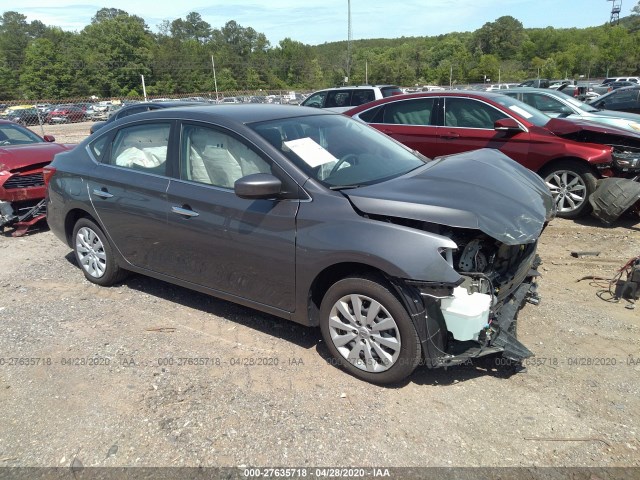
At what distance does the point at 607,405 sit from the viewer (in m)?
2.96

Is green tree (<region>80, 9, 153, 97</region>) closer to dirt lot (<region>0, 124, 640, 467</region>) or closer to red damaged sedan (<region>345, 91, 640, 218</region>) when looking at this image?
red damaged sedan (<region>345, 91, 640, 218</region>)

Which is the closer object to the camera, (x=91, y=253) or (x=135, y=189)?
A: (x=135, y=189)

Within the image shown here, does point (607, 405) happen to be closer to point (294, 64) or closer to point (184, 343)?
point (184, 343)

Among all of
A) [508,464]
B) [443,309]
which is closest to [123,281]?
[443,309]

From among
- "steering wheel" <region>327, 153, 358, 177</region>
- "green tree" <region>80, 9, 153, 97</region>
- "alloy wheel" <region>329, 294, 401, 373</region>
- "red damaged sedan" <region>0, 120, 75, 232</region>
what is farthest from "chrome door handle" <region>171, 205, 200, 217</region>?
"green tree" <region>80, 9, 153, 97</region>

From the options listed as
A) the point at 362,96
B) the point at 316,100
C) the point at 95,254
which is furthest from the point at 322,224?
the point at 316,100

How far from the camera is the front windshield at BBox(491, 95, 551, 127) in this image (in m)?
7.08

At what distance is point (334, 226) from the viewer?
10.3 feet

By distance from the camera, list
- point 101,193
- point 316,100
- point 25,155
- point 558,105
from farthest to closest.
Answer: point 316,100 < point 558,105 < point 25,155 < point 101,193

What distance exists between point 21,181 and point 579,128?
7687mm

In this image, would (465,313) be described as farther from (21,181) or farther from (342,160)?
(21,181)

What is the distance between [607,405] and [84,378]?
3422 mm

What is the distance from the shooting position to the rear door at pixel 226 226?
3.42 m

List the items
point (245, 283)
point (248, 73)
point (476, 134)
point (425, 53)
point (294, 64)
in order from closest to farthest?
point (245, 283), point (476, 134), point (248, 73), point (294, 64), point (425, 53)
